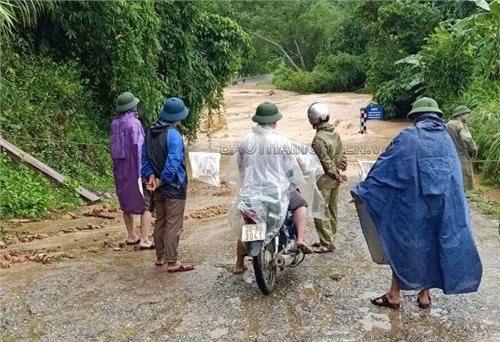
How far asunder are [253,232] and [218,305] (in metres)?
0.67

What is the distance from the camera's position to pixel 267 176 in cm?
532

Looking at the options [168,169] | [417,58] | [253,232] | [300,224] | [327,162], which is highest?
[168,169]

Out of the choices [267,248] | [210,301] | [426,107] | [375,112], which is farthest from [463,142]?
[375,112]

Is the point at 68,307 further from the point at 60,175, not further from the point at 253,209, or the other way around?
the point at 60,175

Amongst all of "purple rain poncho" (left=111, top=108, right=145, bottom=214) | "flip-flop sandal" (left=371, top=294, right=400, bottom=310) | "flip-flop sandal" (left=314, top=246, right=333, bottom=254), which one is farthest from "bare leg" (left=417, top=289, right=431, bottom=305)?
"purple rain poncho" (left=111, top=108, right=145, bottom=214)

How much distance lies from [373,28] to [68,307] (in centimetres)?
2528

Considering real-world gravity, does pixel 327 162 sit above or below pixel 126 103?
below

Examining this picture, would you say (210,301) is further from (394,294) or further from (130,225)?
(130,225)

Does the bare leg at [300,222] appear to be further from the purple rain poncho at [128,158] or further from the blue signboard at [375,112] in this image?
the blue signboard at [375,112]

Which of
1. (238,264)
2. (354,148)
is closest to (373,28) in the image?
(354,148)

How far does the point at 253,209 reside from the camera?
17.1ft

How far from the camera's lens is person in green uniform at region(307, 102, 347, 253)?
6469 millimetres

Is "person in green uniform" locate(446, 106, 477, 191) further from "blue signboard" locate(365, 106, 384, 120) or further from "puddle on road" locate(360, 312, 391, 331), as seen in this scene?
"blue signboard" locate(365, 106, 384, 120)

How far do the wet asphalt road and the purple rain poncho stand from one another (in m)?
0.59
